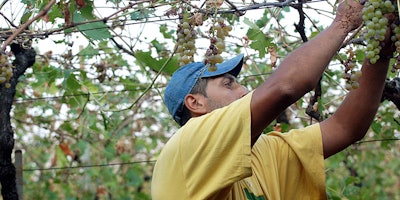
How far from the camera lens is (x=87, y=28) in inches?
121

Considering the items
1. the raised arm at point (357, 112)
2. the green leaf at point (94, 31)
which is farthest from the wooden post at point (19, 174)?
the raised arm at point (357, 112)

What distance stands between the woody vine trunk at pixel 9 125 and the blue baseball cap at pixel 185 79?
1256 mm

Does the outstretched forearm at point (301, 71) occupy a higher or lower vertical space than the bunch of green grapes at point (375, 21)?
lower

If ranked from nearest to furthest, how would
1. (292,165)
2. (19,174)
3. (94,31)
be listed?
(292,165), (94,31), (19,174)

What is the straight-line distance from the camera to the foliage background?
306cm

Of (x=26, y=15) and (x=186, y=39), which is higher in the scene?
(x=26, y=15)

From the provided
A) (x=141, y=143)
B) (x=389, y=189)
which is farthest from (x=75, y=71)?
(x=389, y=189)

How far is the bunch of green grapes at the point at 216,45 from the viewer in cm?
209

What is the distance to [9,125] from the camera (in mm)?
3969

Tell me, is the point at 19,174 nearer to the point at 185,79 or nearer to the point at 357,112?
the point at 185,79

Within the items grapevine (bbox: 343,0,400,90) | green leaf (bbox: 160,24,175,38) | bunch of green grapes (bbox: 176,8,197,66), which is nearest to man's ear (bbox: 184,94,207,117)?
bunch of green grapes (bbox: 176,8,197,66)

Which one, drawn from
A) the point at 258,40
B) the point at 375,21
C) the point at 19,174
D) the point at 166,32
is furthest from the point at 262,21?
the point at 375,21

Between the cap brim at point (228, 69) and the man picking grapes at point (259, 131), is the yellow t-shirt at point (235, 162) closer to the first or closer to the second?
the man picking grapes at point (259, 131)

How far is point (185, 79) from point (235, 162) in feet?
2.29
